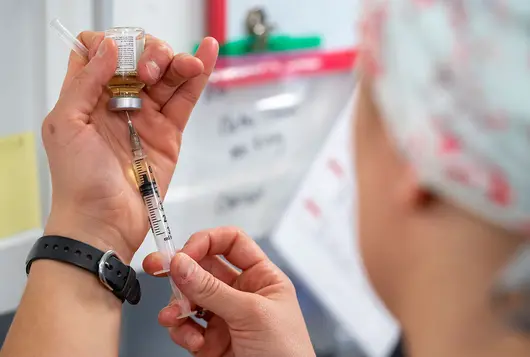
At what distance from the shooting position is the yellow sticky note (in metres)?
1.06

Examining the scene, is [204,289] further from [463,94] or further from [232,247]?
[463,94]

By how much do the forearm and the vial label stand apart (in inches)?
9.9

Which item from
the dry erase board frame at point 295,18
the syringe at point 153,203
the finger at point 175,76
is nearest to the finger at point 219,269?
the syringe at point 153,203

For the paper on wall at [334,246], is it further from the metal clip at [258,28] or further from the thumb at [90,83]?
the thumb at [90,83]

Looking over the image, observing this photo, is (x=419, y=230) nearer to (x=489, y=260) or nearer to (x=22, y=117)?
(x=489, y=260)

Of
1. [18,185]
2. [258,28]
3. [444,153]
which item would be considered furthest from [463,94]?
[258,28]

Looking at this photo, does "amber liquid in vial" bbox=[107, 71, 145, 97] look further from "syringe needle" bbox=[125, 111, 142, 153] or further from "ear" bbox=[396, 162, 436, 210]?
"ear" bbox=[396, 162, 436, 210]

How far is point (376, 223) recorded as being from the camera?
0.51 metres

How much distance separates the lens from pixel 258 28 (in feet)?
4.40

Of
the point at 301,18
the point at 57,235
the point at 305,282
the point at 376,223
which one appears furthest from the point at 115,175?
the point at 305,282

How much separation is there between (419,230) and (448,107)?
0.32 feet

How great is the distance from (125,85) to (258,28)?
0.53 m

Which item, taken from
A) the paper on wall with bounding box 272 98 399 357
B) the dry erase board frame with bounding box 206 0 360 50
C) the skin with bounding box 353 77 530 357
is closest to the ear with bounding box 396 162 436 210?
the skin with bounding box 353 77 530 357

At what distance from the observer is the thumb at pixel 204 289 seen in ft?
2.67
